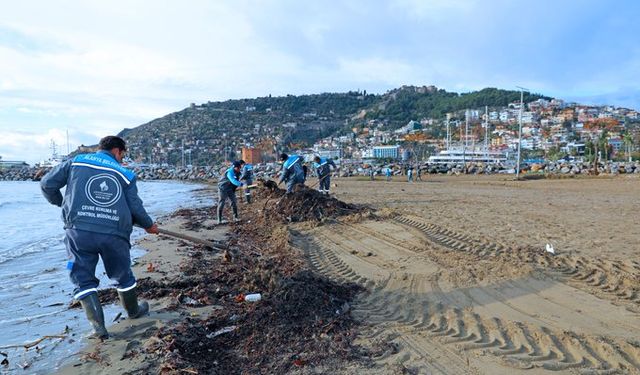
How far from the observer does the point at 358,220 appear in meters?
11.2

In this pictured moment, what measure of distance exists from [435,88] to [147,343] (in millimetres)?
175985

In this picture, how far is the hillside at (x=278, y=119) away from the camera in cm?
11750

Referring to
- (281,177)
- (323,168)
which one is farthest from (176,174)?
(281,177)

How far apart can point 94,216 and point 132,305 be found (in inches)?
44.6

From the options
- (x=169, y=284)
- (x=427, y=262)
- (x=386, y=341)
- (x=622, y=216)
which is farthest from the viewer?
(x=622, y=216)

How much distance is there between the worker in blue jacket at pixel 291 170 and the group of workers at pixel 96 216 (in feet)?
29.6

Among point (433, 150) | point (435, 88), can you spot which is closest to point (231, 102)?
point (435, 88)

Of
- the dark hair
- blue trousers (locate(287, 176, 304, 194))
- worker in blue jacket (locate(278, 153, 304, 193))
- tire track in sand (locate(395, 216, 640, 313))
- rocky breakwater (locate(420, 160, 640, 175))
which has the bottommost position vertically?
rocky breakwater (locate(420, 160, 640, 175))

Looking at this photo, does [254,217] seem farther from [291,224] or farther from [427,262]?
[427,262]

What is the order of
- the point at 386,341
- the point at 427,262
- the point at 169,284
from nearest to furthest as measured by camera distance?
1. the point at 386,341
2. the point at 169,284
3. the point at 427,262

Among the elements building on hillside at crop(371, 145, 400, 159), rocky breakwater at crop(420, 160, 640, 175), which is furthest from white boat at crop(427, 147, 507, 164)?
building on hillside at crop(371, 145, 400, 159)

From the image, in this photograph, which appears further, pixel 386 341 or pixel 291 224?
pixel 291 224

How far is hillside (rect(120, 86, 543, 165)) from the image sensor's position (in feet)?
385

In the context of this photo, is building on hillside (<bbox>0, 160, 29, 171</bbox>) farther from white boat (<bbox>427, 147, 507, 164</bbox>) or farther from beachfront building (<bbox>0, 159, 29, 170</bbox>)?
white boat (<bbox>427, 147, 507, 164</bbox>)
